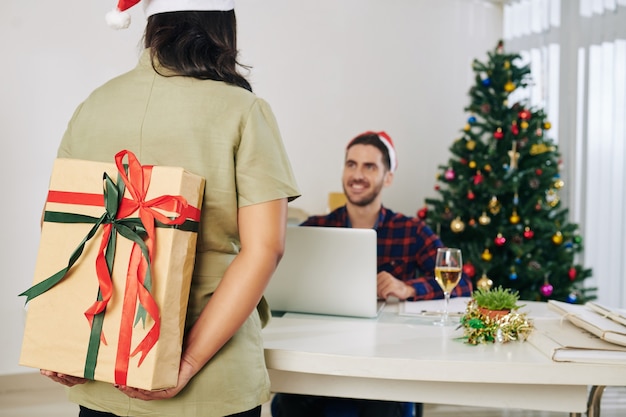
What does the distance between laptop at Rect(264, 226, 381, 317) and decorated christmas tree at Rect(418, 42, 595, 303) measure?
216cm

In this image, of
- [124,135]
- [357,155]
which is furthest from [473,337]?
[357,155]

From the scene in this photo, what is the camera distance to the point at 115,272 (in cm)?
106

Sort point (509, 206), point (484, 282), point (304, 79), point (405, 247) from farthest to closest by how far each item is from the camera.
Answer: point (304, 79) < point (509, 206) < point (484, 282) < point (405, 247)

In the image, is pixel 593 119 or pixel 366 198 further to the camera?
pixel 593 119

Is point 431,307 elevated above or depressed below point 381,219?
below

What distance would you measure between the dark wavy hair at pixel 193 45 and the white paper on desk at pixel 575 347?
86 cm

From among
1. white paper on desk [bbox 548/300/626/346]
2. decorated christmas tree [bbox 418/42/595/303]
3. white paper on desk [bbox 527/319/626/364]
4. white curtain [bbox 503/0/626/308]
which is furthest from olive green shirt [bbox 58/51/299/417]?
white curtain [bbox 503/0/626/308]

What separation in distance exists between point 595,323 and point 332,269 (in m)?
0.68

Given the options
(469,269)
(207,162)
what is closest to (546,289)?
(469,269)

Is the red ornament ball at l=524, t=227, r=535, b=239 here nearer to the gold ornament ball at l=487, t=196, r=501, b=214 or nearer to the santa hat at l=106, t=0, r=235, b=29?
the gold ornament ball at l=487, t=196, r=501, b=214

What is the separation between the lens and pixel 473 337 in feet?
5.09

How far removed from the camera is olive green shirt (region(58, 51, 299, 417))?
1.13m

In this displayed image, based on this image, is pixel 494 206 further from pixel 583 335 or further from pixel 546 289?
pixel 583 335

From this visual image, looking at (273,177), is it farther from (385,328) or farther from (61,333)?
(385,328)
